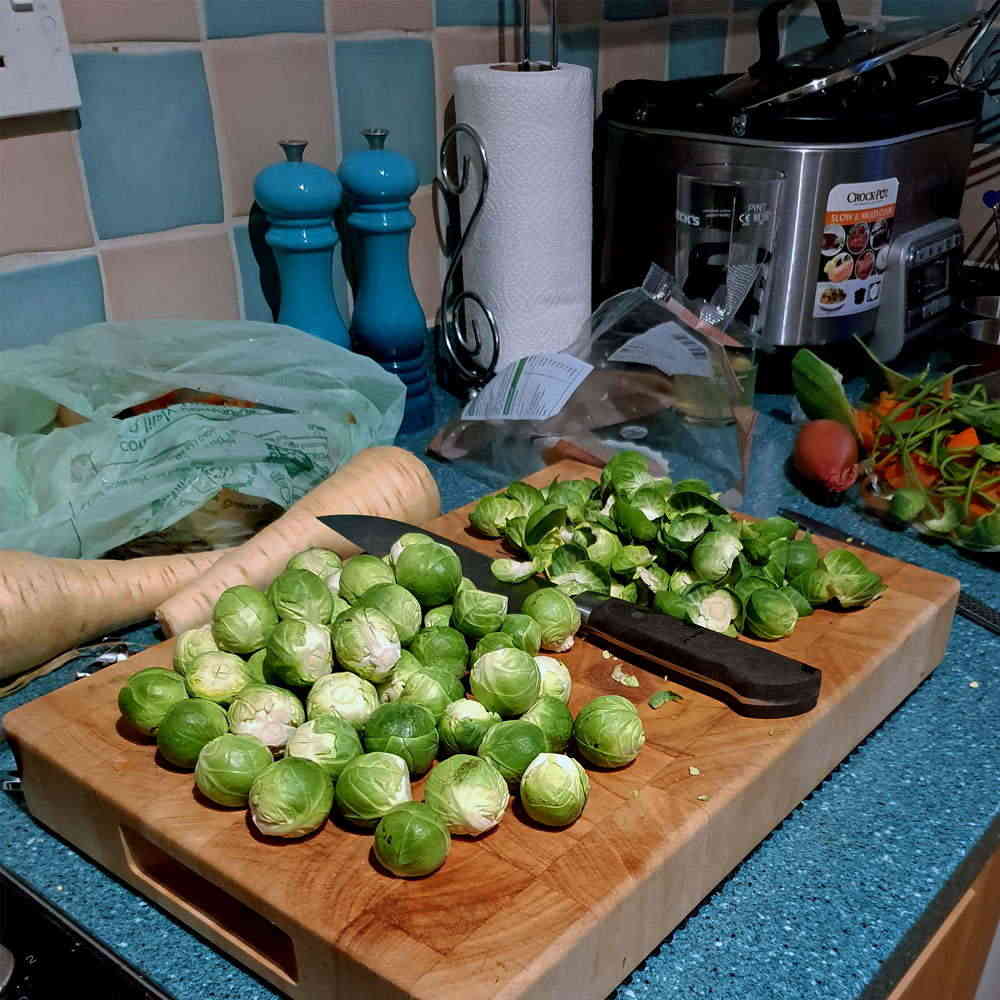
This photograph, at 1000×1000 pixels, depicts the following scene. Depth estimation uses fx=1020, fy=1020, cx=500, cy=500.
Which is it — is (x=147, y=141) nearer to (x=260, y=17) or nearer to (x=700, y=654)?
(x=260, y=17)

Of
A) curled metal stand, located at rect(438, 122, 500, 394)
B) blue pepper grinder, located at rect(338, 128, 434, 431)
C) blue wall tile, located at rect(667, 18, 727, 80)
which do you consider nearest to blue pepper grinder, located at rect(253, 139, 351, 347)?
blue pepper grinder, located at rect(338, 128, 434, 431)

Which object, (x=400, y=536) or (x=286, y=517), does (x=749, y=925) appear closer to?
(x=400, y=536)

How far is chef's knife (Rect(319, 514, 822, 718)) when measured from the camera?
0.73 m

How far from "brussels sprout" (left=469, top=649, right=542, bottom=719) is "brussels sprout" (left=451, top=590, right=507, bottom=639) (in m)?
0.07

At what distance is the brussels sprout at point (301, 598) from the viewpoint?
804 mm

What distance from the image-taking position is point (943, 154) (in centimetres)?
138

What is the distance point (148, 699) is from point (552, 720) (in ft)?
0.92

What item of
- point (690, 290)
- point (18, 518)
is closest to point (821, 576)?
point (690, 290)

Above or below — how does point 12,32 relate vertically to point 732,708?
above

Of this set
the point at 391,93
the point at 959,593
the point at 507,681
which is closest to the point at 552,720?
the point at 507,681

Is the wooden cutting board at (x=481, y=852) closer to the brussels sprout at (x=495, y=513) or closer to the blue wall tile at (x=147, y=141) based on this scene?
the brussels sprout at (x=495, y=513)

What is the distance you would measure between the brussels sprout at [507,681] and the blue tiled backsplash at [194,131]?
0.71m

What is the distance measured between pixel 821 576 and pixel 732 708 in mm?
167

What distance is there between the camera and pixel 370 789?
0.63 metres
